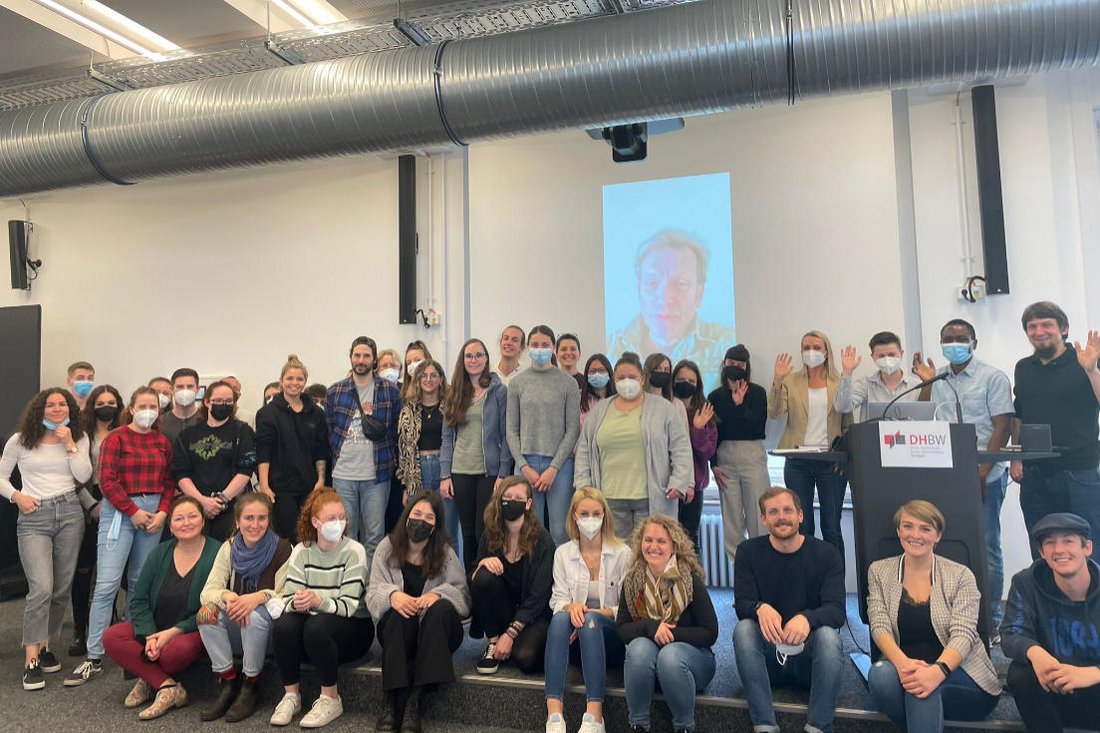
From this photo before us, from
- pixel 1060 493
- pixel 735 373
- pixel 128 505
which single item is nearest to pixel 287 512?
pixel 128 505

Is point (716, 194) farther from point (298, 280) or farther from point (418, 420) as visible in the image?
point (298, 280)

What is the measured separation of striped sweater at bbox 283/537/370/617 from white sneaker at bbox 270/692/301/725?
1.17 feet

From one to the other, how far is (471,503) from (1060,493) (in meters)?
2.79

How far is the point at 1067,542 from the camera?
2.46 m

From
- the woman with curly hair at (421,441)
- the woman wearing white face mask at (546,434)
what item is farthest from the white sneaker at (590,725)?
the woman with curly hair at (421,441)

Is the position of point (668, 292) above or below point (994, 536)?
above

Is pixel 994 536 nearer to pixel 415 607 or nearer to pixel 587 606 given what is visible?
pixel 587 606

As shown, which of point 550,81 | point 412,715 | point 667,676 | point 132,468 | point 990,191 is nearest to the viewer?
point 667,676

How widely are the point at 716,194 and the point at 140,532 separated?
4.05 m

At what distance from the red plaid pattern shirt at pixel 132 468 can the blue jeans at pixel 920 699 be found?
341 cm

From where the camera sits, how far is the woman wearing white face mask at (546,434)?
3.87 m

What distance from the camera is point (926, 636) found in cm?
262

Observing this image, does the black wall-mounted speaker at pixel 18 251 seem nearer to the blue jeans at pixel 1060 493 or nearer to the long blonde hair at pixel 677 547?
the long blonde hair at pixel 677 547

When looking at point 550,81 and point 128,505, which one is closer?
point 550,81
